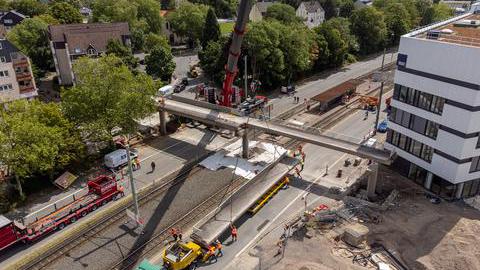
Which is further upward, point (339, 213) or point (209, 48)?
point (209, 48)

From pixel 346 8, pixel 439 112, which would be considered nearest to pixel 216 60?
pixel 439 112

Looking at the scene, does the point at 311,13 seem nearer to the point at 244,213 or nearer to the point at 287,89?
the point at 287,89

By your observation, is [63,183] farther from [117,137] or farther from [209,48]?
[209,48]

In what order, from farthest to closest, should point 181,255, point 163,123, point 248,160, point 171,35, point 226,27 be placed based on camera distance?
point 226,27 < point 171,35 < point 163,123 < point 248,160 < point 181,255

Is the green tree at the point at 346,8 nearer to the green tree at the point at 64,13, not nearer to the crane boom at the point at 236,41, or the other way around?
the green tree at the point at 64,13

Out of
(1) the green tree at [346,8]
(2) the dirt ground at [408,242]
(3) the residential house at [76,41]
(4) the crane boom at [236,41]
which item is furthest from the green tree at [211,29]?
(1) the green tree at [346,8]

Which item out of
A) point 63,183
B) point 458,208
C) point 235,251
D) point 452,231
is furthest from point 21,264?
point 458,208
